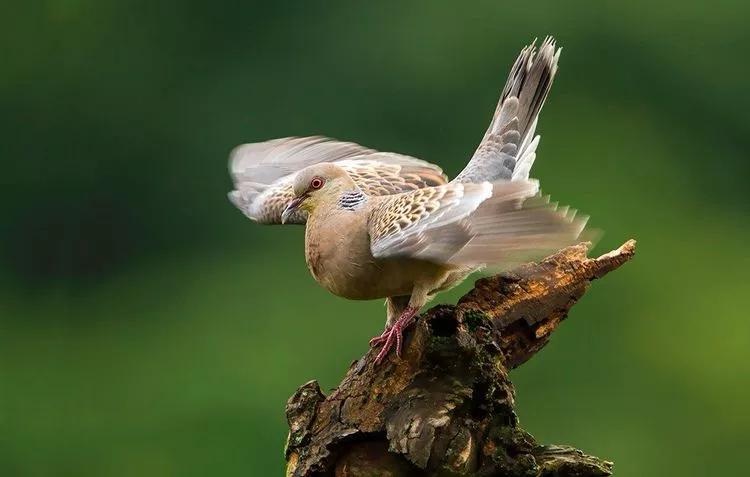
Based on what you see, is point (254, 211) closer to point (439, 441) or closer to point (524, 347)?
point (524, 347)

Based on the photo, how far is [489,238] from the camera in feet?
11.4

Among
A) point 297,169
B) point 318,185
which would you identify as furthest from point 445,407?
point 297,169

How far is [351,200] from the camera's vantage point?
167 inches

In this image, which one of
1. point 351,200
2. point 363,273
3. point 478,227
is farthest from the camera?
Result: point 351,200

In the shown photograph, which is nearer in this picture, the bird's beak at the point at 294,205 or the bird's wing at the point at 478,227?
the bird's wing at the point at 478,227

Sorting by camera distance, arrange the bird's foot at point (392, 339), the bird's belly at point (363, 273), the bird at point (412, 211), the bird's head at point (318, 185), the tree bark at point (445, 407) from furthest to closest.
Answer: the bird's head at point (318, 185) < the bird's belly at point (363, 273) < the bird's foot at point (392, 339) < the bird at point (412, 211) < the tree bark at point (445, 407)

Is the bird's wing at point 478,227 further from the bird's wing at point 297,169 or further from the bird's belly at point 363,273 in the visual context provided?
the bird's wing at point 297,169

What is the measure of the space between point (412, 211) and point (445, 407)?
671 mm

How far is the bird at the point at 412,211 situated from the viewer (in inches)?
137

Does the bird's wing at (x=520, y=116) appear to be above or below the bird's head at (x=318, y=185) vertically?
above

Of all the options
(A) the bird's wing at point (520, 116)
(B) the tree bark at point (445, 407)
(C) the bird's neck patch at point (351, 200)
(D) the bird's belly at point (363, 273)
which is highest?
(A) the bird's wing at point (520, 116)

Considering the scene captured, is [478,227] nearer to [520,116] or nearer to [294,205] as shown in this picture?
[294,205]

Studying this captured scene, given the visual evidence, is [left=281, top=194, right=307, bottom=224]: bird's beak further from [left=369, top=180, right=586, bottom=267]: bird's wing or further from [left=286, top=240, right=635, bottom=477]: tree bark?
[left=286, top=240, right=635, bottom=477]: tree bark

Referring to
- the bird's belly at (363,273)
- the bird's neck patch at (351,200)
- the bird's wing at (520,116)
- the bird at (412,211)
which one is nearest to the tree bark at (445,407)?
the bird at (412,211)
